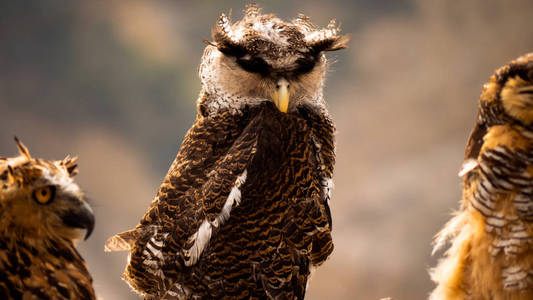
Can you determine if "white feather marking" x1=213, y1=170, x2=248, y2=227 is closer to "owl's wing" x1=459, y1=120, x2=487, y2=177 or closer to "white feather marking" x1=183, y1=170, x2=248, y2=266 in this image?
"white feather marking" x1=183, y1=170, x2=248, y2=266

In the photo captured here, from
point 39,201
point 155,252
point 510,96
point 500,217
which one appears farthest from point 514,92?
point 39,201

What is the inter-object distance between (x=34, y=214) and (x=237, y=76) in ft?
2.07

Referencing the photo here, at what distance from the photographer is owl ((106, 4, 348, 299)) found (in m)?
1.21

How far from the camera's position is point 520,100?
3.58 feet

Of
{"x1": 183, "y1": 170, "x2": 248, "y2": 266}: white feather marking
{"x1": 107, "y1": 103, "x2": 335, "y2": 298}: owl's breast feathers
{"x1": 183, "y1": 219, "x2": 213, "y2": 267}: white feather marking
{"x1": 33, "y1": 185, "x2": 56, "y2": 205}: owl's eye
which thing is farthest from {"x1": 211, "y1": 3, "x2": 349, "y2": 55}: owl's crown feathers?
{"x1": 33, "y1": 185, "x2": 56, "y2": 205}: owl's eye

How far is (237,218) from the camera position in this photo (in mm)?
1230

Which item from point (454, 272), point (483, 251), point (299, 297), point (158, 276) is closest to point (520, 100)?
point (483, 251)

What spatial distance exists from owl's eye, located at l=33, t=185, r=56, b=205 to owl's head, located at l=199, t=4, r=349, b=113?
562mm

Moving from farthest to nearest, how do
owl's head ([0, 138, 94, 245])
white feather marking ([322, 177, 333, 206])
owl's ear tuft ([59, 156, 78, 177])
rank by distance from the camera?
white feather marking ([322, 177, 333, 206]) → owl's ear tuft ([59, 156, 78, 177]) → owl's head ([0, 138, 94, 245])

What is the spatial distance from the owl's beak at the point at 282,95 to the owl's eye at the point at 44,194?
58 centimetres

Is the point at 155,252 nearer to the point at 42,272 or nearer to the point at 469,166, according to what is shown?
the point at 42,272

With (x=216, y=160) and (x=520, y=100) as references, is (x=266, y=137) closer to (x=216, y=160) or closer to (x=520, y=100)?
(x=216, y=160)

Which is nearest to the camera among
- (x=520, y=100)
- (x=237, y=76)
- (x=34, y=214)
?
(x=34, y=214)

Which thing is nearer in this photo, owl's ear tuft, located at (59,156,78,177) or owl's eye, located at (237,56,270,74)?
owl's ear tuft, located at (59,156,78,177)
